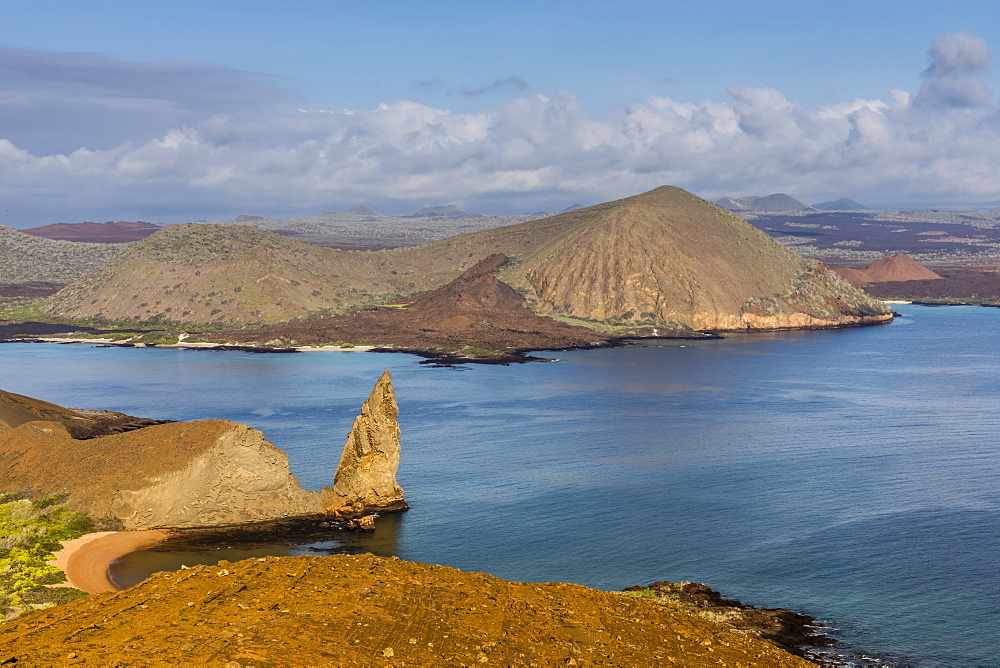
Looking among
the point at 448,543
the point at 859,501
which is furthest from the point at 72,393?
the point at 859,501

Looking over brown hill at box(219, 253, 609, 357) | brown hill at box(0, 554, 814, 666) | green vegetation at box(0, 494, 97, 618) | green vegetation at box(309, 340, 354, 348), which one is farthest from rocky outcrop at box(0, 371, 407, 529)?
green vegetation at box(309, 340, 354, 348)

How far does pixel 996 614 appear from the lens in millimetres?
41156

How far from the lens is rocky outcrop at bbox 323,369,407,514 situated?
195 ft

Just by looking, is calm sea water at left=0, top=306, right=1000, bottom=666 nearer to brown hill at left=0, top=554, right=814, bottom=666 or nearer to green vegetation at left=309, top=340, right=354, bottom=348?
brown hill at left=0, top=554, right=814, bottom=666

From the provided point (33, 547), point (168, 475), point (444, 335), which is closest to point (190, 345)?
point (444, 335)

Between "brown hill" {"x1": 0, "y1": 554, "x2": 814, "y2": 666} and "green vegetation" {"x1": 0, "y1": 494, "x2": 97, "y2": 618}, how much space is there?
1341 centimetres

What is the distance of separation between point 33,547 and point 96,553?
2.98 m

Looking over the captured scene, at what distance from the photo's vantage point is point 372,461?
197ft

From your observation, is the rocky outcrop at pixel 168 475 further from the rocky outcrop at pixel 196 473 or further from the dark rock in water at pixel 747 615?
the dark rock in water at pixel 747 615

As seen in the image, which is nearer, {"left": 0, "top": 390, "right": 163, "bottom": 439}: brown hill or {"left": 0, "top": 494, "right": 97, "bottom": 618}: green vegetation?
{"left": 0, "top": 494, "right": 97, "bottom": 618}: green vegetation

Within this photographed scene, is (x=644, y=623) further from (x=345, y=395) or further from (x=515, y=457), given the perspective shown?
(x=345, y=395)

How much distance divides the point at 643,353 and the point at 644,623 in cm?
13707

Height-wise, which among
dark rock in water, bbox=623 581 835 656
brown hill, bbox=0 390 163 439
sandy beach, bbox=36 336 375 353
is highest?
brown hill, bbox=0 390 163 439

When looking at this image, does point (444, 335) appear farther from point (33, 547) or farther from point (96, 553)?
point (33, 547)
